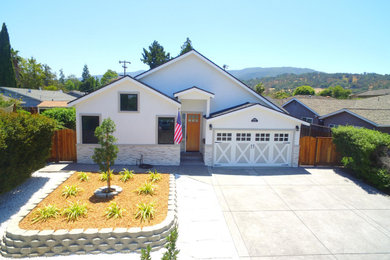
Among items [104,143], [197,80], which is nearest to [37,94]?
[197,80]

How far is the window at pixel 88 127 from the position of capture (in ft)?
42.8

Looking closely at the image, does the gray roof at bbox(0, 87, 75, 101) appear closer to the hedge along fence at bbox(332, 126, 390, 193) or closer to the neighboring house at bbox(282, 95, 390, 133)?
the neighboring house at bbox(282, 95, 390, 133)

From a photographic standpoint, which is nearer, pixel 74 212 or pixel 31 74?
pixel 74 212

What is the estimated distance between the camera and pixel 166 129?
44.1ft

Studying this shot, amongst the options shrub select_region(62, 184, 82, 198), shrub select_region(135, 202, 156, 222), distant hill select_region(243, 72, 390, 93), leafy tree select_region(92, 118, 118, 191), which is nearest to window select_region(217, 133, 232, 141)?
leafy tree select_region(92, 118, 118, 191)

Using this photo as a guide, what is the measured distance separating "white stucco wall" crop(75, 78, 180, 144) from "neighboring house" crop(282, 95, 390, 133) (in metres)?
12.7

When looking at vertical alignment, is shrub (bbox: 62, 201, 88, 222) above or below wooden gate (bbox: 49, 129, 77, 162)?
below

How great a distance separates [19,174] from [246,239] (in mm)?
8723

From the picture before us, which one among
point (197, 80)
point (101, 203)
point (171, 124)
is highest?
point (197, 80)

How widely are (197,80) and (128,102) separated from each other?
4.91m

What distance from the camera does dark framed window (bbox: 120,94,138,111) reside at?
1301cm

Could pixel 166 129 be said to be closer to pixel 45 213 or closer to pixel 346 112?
pixel 45 213

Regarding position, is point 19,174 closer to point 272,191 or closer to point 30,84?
point 272,191

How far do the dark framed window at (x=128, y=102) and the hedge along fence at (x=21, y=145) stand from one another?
3651mm
